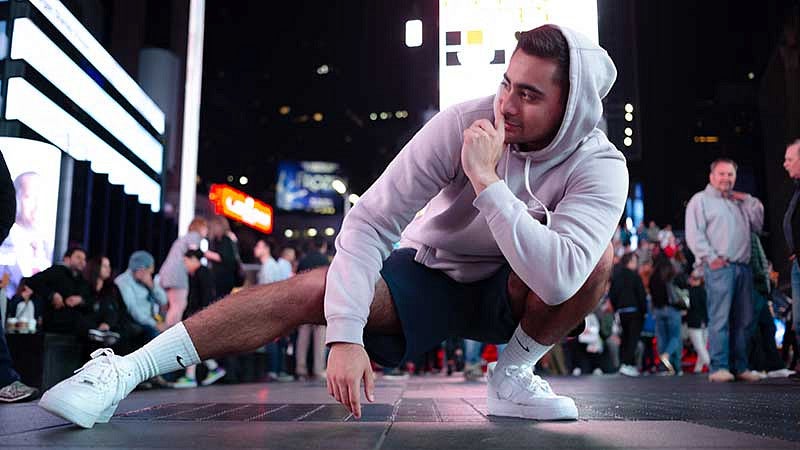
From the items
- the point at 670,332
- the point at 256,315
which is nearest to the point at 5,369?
the point at 256,315

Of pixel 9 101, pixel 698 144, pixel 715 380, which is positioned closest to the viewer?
pixel 715 380

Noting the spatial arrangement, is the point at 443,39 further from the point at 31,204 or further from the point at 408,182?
the point at 31,204

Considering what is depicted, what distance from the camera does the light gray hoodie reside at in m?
1.51

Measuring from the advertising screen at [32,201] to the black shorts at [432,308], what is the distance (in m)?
6.03

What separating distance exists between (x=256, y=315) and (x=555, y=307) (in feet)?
2.40

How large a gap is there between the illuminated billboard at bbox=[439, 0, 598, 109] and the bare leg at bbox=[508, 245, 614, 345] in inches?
138

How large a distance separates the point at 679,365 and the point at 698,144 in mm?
12186

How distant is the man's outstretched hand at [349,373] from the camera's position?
1.45m

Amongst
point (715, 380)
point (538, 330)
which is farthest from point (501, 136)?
point (715, 380)

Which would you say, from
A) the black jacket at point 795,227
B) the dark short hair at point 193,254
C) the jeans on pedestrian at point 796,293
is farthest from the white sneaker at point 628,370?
the dark short hair at point 193,254

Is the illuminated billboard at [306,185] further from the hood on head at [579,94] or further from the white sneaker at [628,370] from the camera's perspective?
the hood on head at [579,94]

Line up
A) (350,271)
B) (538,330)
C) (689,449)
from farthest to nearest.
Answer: (538,330)
(350,271)
(689,449)

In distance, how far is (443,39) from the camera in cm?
539

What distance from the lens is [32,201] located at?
7.50 m
